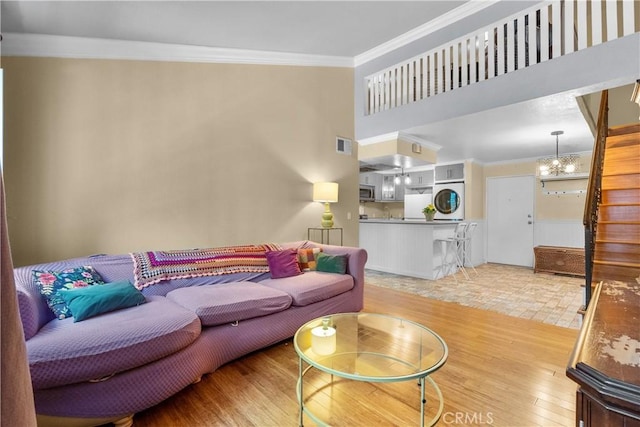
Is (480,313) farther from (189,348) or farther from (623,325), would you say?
(189,348)

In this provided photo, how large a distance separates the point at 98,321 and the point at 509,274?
601cm

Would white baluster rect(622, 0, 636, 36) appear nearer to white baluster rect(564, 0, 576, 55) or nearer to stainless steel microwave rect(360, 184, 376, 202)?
white baluster rect(564, 0, 576, 55)

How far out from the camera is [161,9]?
2.51 metres

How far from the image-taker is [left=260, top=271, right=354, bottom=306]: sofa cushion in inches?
97.0

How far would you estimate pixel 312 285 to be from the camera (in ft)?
8.52

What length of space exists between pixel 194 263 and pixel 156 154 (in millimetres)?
1178

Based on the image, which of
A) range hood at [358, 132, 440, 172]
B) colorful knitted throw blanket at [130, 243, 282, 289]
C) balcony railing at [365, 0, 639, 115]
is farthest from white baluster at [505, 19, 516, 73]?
colorful knitted throw blanket at [130, 243, 282, 289]

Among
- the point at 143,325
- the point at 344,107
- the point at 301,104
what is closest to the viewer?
the point at 143,325

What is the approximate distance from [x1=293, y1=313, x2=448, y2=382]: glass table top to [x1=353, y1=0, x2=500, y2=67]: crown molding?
11.5 feet

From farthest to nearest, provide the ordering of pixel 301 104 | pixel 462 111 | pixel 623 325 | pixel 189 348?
pixel 301 104 < pixel 462 111 < pixel 189 348 < pixel 623 325

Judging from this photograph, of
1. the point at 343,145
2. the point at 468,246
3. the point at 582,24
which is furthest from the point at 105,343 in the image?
the point at 468,246

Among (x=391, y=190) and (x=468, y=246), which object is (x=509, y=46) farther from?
(x=391, y=190)

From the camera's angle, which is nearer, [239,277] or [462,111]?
[239,277]

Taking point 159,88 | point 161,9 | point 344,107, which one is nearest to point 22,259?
point 159,88
